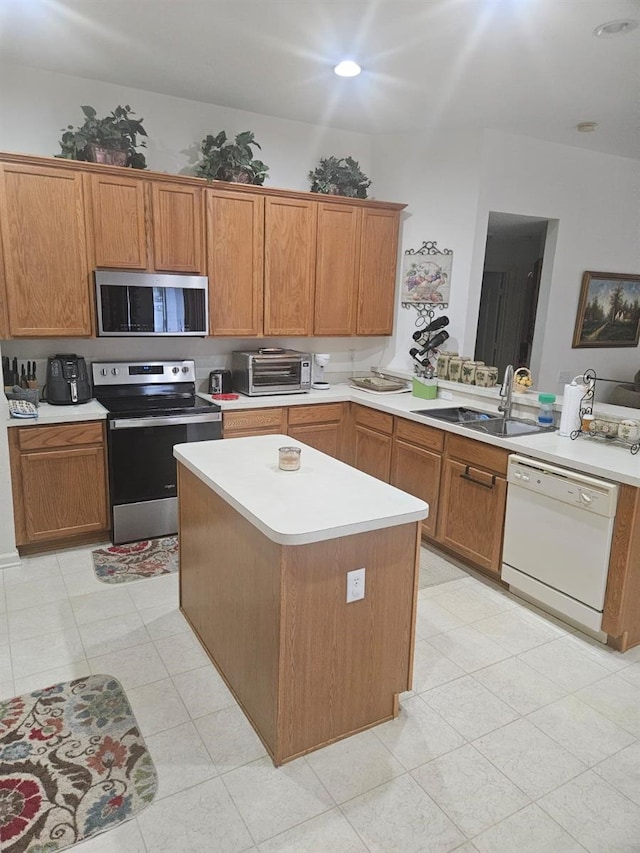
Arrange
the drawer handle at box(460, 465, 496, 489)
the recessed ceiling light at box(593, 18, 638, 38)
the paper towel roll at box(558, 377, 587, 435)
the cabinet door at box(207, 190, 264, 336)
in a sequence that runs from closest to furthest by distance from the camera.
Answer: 1. the recessed ceiling light at box(593, 18, 638, 38)
2. the paper towel roll at box(558, 377, 587, 435)
3. the drawer handle at box(460, 465, 496, 489)
4. the cabinet door at box(207, 190, 264, 336)

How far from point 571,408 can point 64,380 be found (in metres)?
3.01

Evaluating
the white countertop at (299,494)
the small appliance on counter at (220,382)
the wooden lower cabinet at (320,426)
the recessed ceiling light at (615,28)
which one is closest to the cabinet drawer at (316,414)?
the wooden lower cabinet at (320,426)

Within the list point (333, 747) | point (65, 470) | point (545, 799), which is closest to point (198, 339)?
point (65, 470)

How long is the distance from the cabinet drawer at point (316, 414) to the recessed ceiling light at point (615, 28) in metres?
2.68

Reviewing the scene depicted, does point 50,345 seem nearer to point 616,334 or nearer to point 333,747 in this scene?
point 333,747

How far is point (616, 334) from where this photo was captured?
5.09 m

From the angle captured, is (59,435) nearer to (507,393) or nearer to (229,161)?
(229,161)

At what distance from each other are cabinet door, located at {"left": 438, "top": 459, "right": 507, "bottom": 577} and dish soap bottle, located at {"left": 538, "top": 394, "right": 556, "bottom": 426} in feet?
1.81

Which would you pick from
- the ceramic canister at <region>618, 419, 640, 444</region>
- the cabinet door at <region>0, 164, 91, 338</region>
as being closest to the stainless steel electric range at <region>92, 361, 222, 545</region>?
the cabinet door at <region>0, 164, 91, 338</region>

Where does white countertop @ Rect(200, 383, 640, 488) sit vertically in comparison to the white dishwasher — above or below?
above

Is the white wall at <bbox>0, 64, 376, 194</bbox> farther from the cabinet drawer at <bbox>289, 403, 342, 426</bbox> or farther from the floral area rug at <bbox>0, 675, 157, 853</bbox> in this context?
the floral area rug at <bbox>0, 675, 157, 853</bbox>

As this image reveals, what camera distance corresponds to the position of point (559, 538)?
278 cm

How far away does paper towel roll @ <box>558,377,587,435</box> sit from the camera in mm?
3049

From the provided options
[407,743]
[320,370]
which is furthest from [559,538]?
[320,370]
